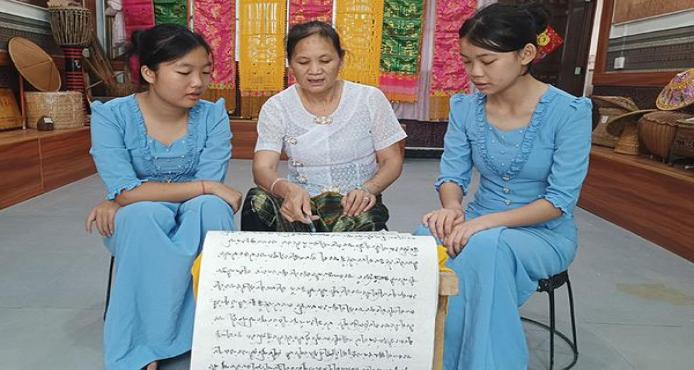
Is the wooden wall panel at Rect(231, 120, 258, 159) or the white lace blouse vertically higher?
the white lace blouse

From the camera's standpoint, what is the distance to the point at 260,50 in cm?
522

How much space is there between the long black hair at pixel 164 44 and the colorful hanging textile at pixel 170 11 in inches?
156

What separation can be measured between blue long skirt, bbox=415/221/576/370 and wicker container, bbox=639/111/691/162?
7.34 ft

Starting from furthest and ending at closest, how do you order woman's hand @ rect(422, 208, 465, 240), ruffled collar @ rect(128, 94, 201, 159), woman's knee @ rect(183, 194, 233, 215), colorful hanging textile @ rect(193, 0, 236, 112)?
colorful hanging textile @ rect(193, 0, 236, 112), ruffled collar @ rect(128, 94, 201, 159), woman's knee @ rect(183, 194, 233, 215), woman's hand @ rect(422, 208, 465, 240)

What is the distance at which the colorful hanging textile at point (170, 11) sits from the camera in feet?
16.9

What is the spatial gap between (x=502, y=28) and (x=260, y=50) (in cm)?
425

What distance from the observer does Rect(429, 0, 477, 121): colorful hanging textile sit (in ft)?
16.8

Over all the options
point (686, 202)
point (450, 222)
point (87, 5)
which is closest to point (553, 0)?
point (686, 202)

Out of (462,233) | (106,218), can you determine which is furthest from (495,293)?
(106,218)

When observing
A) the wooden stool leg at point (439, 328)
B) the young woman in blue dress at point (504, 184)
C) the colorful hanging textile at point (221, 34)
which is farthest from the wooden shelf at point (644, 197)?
the colorful hanging textile at point (221, 34)

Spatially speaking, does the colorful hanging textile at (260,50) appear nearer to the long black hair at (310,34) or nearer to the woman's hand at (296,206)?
the long black hair at (310,34)

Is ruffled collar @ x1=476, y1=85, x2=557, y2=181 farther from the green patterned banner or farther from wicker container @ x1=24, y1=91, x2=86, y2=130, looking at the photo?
the green patterned banner

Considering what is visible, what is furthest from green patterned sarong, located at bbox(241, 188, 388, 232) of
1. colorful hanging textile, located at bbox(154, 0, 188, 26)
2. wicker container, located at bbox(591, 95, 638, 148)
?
colorful hanging textile, located at bbox(154, 0, 188, 26)

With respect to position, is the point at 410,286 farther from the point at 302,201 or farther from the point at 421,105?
the point at 421,105
